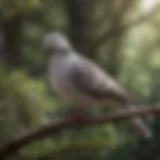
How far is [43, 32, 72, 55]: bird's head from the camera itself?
0.73m

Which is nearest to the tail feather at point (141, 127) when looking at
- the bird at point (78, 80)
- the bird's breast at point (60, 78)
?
the bird at point (78, 80)

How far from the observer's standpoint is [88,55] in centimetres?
74

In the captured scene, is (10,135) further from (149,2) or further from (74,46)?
(149,2)

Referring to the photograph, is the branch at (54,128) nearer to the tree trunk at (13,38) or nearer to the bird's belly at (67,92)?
the bird's belly at (67,92)

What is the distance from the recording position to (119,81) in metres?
0.73

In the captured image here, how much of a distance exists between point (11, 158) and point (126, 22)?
344 mm

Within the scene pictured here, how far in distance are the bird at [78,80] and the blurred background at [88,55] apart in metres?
0.01

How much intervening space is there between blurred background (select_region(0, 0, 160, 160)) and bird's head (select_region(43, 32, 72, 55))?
13mm

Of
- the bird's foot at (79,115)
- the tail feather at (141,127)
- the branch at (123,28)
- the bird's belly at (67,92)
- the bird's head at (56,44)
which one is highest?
the branch at (123,28)

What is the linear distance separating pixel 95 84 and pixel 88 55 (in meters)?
0.06

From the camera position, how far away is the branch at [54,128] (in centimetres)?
71

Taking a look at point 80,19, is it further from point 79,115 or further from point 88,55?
point 79,115

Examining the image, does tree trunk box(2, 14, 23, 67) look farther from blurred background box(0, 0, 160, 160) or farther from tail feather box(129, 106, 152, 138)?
tail feather box(129, 106, 152, 138)

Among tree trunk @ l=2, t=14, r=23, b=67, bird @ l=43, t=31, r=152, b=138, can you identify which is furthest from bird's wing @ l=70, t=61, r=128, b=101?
tree trunk @ l=2, t=14, r=23, b=67
